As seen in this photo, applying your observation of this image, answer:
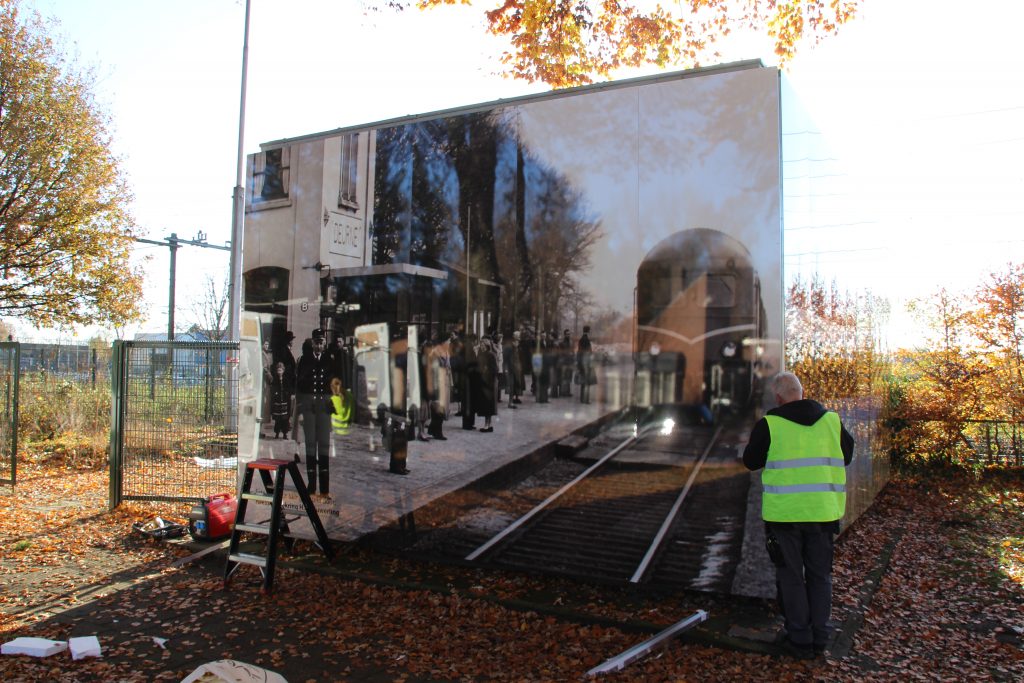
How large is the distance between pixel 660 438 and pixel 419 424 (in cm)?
212

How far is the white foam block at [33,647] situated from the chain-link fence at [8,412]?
645 cm

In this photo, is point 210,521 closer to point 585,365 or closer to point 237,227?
point 585,365

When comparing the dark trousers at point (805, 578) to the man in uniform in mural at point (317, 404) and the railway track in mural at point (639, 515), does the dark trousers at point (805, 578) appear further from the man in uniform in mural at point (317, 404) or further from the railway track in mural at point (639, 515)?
the man in uniform in mural at point (317, 404)

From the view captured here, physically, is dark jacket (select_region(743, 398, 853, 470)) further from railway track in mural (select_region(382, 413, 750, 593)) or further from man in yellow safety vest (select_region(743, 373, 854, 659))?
railway track in mural (select_region(382, 413, 750, 593))

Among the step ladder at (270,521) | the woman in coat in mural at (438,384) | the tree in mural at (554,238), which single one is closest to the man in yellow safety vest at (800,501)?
the tree in mural at (554,238)

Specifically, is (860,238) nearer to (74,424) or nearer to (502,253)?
(502,253)

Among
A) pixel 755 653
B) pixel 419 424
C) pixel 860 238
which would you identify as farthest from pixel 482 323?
pixel 860 238

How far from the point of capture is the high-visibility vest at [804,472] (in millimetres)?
4594

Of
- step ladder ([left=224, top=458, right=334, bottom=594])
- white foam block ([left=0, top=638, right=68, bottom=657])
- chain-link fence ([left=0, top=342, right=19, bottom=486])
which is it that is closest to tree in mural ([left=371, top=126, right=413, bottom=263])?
step ladder ([left=224, top=458, right=334, bottom=594])

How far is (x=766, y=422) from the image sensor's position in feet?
15.5

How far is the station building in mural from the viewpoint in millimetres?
5066

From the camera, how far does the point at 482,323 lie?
5957mm

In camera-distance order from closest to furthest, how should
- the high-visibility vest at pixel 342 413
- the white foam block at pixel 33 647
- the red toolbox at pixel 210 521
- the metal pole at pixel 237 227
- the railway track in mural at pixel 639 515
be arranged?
the white foam block at pixel 33 647
the railway track in mural at pixel 639 515
the high-visibility vest at pixel 342 413
the red toolbox at pixel 210 521
the metal pole at pixel 237 227

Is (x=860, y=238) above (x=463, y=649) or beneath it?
above
